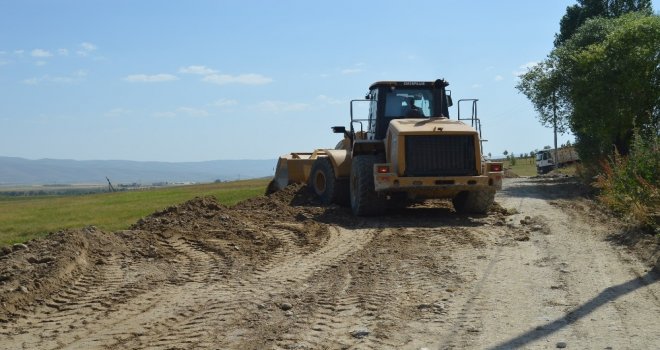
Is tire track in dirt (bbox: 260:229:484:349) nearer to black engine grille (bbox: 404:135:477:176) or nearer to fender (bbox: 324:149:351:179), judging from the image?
black engine grille (bbox: 404:135:477:176)

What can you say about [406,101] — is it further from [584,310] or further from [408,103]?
[584,310]

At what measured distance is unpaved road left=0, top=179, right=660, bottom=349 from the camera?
6.36m

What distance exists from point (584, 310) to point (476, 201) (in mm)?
8472

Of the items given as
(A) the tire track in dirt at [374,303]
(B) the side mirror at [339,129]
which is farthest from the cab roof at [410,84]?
(A) the tire track in dirt at [374,303]

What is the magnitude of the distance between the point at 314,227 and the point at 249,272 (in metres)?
3.98

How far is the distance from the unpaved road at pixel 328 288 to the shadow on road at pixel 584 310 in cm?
2

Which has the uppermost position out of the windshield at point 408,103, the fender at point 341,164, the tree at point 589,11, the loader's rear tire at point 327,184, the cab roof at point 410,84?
the tree at point 589,11

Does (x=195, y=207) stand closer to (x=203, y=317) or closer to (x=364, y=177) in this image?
(x=364, y=177)

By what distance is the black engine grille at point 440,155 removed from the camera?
14.5 meters

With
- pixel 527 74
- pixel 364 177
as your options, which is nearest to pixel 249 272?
pixel 364 177

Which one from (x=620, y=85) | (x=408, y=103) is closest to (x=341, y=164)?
(x=408, y=103)

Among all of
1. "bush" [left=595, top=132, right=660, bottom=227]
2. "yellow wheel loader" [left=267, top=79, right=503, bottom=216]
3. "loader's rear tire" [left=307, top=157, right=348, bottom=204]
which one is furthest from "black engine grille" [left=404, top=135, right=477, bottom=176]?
"loader's rear tire" [left=307, top=157, right=348, bottom=204]

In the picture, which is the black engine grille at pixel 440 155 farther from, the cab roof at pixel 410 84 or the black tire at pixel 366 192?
the cab roof at pixel 410 84

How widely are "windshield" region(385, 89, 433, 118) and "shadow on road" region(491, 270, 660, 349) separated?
8.00 metres
